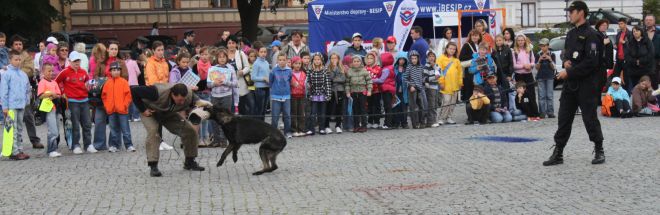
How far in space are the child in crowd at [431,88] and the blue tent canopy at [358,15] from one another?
7382 mm

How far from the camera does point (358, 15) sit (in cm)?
2742

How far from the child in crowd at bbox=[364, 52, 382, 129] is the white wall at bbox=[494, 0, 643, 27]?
1547 inches

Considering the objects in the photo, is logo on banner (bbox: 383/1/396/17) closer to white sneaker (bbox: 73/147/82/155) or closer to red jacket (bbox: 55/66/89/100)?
red jacket (bbox: 55/66/89/100)

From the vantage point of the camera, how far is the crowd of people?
51.1 ft

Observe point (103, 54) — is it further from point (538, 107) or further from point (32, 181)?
point (538, 107)

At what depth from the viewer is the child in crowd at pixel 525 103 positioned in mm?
19562

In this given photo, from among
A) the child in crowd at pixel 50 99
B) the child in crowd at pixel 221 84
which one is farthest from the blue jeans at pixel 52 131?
the child in crowd at pixel 221 84

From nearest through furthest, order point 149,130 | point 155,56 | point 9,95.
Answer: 1. point 149,130
2. point 9,95
3. point 155,56

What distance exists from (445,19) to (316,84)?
9.25 m

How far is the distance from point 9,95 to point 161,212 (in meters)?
6.18

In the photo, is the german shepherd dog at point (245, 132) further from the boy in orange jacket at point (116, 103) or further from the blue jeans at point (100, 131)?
the blue jeans at point (100, 131)

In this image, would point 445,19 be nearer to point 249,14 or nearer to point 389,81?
point 389,81

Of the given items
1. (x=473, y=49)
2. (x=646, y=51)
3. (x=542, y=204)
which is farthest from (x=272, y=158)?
(x=646, y=51)

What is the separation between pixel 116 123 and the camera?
15.7 m
